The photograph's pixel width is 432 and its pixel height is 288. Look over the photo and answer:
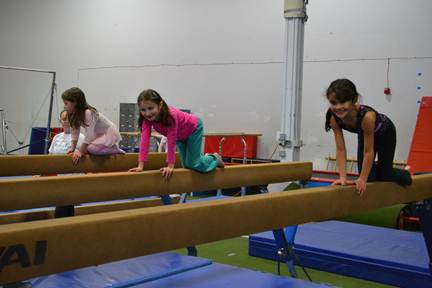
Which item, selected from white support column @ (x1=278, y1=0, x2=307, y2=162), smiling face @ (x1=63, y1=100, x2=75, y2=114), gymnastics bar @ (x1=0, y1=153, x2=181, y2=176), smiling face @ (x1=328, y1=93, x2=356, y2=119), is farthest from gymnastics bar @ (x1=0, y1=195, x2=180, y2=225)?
white support column @ (x1=278, y1=0, x2=307, y2=162)

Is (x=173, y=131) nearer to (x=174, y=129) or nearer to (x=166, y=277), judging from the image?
(x=174, y=129)

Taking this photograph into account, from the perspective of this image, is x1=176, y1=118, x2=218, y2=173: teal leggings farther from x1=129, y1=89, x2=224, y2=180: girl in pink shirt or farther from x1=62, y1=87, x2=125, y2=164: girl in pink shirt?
x1=62, y1=87, x2=125, y2=164: girl in pink shirt

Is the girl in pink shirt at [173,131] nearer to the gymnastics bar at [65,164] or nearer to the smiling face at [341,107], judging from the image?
the gymnastics bar at [65,164]

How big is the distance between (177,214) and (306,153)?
25.6 ft

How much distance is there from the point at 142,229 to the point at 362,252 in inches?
135

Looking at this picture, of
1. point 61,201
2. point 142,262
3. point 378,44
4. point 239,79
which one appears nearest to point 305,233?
point 142,262

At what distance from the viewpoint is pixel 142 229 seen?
1776 mm

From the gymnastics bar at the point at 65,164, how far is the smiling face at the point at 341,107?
196cm

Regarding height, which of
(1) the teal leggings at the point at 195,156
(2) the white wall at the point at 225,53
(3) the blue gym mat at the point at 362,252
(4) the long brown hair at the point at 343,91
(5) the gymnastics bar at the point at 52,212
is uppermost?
(2) the white wall at the point at 225,53

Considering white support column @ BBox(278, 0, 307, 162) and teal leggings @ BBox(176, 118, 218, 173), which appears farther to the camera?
white support column @ BBox(278, 0, 307, 162)

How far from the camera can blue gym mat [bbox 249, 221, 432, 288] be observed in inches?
170

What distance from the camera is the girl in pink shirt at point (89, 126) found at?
4328 mm

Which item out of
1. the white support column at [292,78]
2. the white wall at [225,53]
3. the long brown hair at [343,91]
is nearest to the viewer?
the long brown hair at [343,91]

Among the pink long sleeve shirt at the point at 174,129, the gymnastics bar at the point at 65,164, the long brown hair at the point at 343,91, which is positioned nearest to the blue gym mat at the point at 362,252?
the gymnastics bar at the point at 65,164
